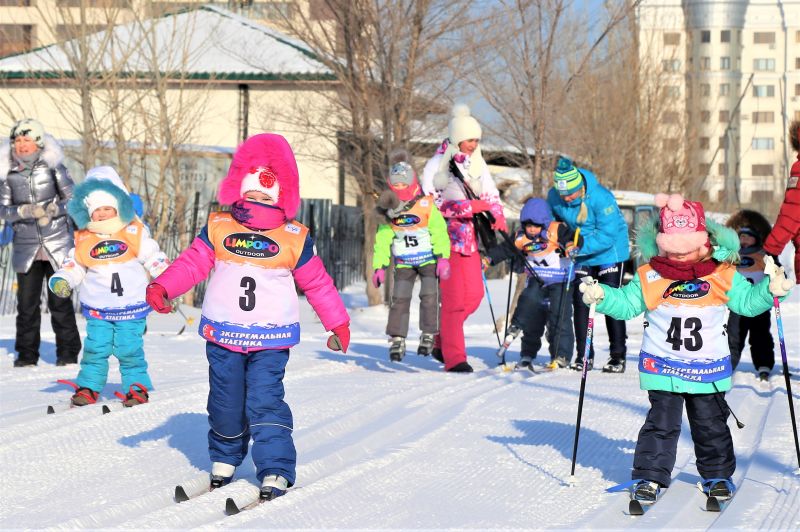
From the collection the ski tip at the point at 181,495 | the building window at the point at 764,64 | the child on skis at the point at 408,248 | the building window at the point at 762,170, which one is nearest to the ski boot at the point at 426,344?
the child on skis at the point at 408,248

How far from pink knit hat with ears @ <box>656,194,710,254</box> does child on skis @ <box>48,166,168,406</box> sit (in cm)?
397

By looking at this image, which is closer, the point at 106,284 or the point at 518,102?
the point at 106,284

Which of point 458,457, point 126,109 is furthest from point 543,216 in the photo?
point 126,109

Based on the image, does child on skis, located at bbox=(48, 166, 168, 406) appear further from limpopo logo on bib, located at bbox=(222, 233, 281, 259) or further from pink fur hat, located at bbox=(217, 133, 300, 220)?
limpopo logo on bib, located at bbox=(222, 233, 281, 259)

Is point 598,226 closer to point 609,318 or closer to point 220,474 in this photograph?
point 609,318

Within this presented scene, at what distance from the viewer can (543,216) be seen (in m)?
11.2

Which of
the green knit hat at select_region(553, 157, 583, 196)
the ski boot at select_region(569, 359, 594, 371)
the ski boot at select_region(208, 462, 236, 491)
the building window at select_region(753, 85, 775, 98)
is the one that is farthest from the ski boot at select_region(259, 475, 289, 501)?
the building window at select_region(753, 85, 775, 98)

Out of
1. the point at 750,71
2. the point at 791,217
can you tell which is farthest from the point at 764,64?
the point at 791,217

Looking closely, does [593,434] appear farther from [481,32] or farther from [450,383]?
[481,32]

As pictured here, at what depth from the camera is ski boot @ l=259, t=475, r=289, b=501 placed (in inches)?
223

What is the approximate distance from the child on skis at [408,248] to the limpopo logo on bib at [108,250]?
2.78m

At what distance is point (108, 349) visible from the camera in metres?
8.49

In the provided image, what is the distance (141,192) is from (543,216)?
455 inches

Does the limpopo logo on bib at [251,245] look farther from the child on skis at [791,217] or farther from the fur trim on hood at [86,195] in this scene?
the child on skis at [791,217]
